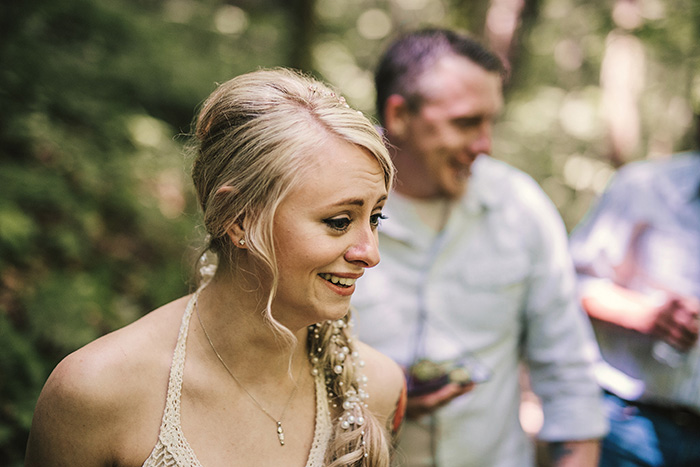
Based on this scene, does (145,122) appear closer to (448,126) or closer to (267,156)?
(448,126)

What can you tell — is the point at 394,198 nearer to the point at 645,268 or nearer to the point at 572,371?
the point at 572,371

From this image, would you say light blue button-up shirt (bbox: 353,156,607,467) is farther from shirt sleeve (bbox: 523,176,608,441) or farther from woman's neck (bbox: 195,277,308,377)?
woman's neck (bbox: 195,277,308,377)

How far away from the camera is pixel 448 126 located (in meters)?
2.66

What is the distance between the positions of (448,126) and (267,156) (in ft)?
4.38

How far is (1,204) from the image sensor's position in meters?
4.12

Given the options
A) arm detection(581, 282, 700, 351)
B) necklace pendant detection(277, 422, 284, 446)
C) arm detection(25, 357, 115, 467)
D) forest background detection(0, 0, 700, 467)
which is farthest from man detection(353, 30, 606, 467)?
arm detection(25, 357, 115, 467)

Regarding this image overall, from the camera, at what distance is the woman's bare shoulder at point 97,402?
5.22 feet

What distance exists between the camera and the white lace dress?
1.58m

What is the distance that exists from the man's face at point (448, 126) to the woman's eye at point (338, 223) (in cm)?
121

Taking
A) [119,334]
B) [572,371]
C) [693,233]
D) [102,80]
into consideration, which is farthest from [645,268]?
[102,80]

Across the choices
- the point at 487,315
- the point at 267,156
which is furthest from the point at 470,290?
the point at 267,156

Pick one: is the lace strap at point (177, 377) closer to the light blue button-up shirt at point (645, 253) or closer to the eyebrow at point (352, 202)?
the eyebrow at point (352, 202)

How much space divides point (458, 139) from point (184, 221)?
391 centimetres

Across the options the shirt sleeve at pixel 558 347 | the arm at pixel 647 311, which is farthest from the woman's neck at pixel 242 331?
the arm at pixel 647 311
